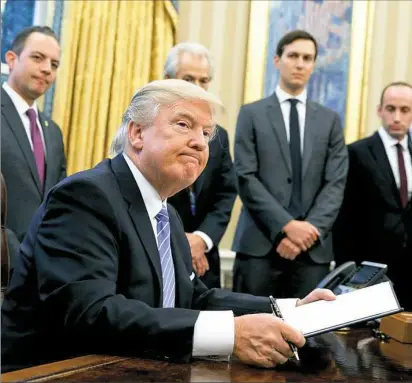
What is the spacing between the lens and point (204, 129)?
201 centimetres

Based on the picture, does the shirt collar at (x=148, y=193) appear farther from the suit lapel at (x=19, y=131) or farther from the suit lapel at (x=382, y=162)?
the suit lapel at (x=382, y=162)

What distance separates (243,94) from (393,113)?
5.02 ft

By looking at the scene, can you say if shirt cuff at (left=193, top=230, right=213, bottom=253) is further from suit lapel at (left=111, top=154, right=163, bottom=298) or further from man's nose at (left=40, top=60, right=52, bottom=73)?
suit lapel at (left=111, top=154, right=163, bottom=298)

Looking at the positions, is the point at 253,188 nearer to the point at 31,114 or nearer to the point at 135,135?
the point at 31,114

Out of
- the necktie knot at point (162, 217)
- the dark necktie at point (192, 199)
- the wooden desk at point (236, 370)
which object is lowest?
the wooden desk at point (236, 370)

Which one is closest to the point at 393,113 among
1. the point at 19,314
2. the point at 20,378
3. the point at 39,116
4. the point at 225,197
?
the point at 225,197

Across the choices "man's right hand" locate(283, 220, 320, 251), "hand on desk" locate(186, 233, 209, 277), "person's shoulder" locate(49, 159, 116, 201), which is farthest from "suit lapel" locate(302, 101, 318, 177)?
"person's shoulder" locate(49, 159, 116, 201)

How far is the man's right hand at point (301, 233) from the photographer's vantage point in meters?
3.72

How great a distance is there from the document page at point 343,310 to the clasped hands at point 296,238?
1914 mm

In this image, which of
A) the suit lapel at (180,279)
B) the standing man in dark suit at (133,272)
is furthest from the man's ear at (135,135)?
the suit lapel at (180,279)

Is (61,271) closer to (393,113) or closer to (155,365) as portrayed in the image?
(155,365)

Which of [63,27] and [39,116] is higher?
[63,27]

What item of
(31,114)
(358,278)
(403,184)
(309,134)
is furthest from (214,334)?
(403,184)

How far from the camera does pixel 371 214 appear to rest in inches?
170
